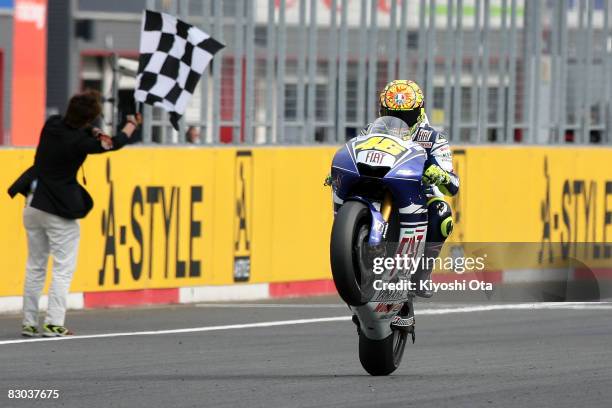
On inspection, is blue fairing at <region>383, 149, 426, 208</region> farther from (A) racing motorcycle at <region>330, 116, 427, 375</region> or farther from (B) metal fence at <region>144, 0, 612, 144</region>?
(B) metal fence at <region>144, 0, 612, 144</region>

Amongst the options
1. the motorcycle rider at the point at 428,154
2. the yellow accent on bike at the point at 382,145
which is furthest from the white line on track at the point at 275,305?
the yellow accent on bike at the point at 382,145

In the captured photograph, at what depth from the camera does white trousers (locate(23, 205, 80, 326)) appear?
1058 centimetres

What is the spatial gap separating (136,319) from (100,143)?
1.70 m

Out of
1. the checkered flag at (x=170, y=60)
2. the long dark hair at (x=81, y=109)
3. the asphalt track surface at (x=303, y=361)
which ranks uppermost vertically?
the checkered flag at (x=170, y=60)

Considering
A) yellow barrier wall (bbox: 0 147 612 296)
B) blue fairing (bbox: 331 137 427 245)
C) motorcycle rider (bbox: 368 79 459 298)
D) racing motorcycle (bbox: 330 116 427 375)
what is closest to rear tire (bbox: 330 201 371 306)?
racing motorcycle (bbox: 330 116 427 375)

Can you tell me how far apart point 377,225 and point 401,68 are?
21.2 feet

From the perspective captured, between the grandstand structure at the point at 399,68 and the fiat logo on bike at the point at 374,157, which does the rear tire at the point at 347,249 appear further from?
the grandstand structure at the point at 399,68

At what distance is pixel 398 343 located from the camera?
345 inches

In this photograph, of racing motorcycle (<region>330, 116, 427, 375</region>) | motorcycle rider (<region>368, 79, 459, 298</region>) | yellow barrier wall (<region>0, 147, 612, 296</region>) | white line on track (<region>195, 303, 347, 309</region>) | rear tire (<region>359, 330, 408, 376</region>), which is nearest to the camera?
racing motorcycle (<region>330, 116, 427, 375</region>)

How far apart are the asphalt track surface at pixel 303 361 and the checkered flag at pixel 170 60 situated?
175 centimetres

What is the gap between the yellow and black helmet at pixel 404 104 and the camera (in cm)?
866

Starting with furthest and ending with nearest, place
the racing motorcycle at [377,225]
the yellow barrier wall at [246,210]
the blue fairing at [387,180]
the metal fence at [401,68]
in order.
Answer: the metal fence at [401,68] → the yellow barrier wall at [246,210] → the blue fairing at [387,180] → the racing motorcycle at [377,225]

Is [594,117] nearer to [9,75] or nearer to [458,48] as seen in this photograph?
[458,48]

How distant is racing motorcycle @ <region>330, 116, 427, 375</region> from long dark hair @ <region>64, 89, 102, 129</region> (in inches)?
112
